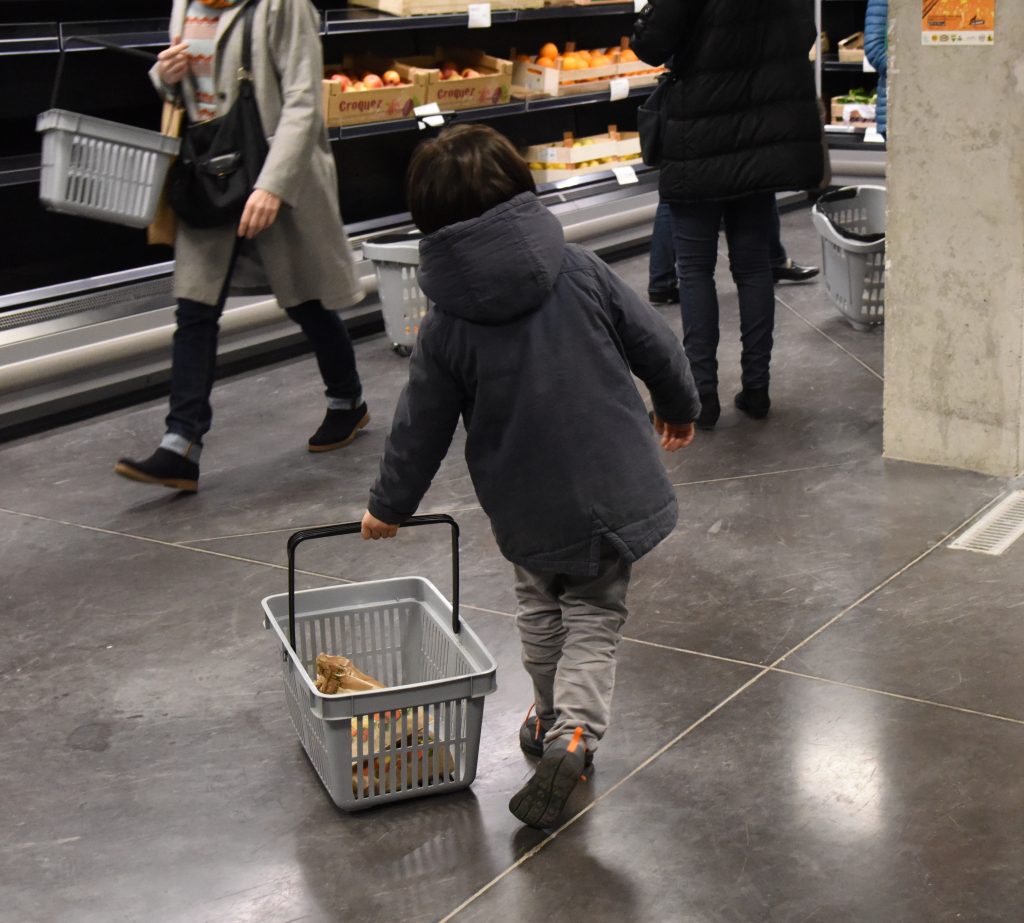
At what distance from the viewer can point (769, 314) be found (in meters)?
4.83

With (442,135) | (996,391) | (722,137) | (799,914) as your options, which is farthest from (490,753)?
(722,137)

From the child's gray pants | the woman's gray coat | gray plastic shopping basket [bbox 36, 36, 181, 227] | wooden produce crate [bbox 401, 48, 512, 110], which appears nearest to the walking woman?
the woman's gray coat

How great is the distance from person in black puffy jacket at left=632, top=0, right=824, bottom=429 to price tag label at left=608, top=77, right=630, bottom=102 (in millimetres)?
3333

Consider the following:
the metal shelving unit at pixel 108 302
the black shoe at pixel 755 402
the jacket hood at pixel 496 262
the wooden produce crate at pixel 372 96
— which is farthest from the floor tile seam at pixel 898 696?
the wooden produce crate at pixel 372 96

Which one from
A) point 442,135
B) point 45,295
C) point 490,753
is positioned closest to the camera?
point 442,135

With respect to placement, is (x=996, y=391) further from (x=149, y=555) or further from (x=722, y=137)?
(x=149, y=555)

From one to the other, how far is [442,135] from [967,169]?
2.16 m

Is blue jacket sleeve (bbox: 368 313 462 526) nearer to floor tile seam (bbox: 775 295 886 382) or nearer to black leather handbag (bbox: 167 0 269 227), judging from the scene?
black leather handbag (bbox: 167 0 269 227)

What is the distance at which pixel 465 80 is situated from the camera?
691 cm

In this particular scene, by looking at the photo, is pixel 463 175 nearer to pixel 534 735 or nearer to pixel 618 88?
pixel 534 735

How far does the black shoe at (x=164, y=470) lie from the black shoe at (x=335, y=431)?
54 centimetres

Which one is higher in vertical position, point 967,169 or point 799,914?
point 967,169

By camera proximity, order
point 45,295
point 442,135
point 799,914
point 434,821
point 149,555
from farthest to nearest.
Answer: point 45,295, point 149,555, point 434,821, point 442,135, point 799,914

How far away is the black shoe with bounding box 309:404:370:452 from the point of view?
16.0 feet
